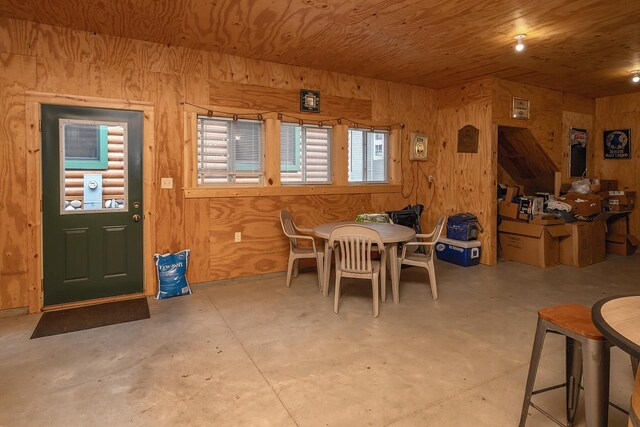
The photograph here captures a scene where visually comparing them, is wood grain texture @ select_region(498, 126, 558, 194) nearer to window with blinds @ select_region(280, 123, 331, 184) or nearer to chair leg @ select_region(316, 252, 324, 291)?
window with blinds @ select_region(280, 123, 331, 184)

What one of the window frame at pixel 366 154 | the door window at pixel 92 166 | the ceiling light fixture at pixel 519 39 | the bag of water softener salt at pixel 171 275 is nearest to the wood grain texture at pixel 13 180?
the door window at pixel 92 166

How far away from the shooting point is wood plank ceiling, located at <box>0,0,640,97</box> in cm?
309

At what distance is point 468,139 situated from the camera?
545 cm

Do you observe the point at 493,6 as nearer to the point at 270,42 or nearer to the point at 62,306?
the point at 270,42

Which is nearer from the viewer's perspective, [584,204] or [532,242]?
[532,242]

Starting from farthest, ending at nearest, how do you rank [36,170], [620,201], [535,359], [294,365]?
[620,201] → [36,170] → [294,365] → [535,359]

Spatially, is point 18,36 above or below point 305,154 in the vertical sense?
above

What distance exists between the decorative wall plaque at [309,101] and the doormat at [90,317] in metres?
2.89

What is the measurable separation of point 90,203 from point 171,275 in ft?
3.42

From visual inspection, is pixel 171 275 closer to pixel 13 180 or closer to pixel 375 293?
pixel 13 180

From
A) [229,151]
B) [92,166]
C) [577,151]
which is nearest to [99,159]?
[92,166]

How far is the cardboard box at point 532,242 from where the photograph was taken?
16.8ft

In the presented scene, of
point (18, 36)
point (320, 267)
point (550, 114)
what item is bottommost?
point (320, 267)

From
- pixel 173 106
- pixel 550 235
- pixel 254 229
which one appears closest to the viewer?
pixel 173 106
